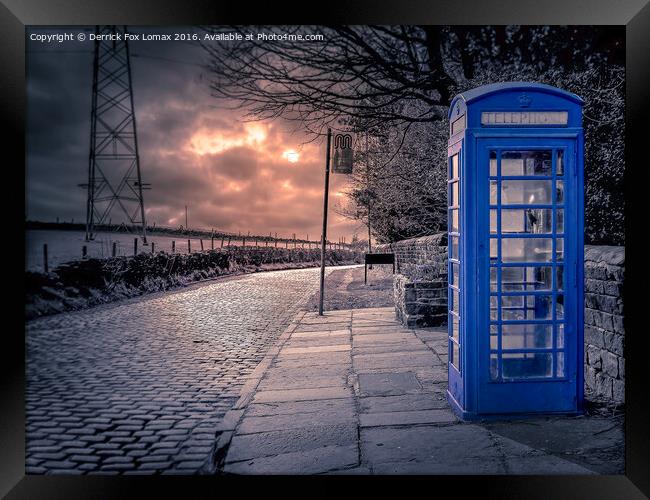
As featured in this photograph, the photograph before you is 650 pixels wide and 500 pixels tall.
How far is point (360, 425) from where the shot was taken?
3.89 metres

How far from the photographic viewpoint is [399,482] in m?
3.33

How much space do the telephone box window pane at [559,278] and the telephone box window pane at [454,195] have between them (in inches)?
40.7

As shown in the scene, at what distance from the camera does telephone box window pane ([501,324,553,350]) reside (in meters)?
4.18

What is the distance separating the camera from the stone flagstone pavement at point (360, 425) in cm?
325

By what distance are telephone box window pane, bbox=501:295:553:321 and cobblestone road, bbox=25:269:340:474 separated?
2.86 metres

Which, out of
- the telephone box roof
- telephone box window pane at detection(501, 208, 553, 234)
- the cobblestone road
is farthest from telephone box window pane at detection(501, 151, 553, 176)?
the cobblestone road

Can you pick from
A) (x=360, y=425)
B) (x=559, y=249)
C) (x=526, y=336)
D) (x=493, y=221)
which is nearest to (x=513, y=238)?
(x=493, y=221)

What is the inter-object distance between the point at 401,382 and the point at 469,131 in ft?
8.86

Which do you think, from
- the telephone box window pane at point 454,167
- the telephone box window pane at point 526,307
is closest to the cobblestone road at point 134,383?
the telephone box window pane at point 526,307

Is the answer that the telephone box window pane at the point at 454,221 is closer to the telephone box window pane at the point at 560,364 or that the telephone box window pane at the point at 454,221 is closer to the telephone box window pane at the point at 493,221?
the telephone box window pane at the point at 493,221

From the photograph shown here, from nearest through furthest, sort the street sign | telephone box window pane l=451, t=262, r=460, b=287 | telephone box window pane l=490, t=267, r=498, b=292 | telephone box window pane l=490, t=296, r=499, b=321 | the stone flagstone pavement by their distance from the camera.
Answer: the stone flagstone pavement < telephone box window pane l=490, t=296, r=499, b=321 < telephone box window pane l=490, t=267, r=498, b=292 < telephone box window pane l=451, t=262, r=460, b=287 < the street sign

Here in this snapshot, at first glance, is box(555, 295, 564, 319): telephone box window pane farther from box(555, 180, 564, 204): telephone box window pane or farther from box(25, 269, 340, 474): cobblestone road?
box(25, 269, 340, 474): cobblestone road
